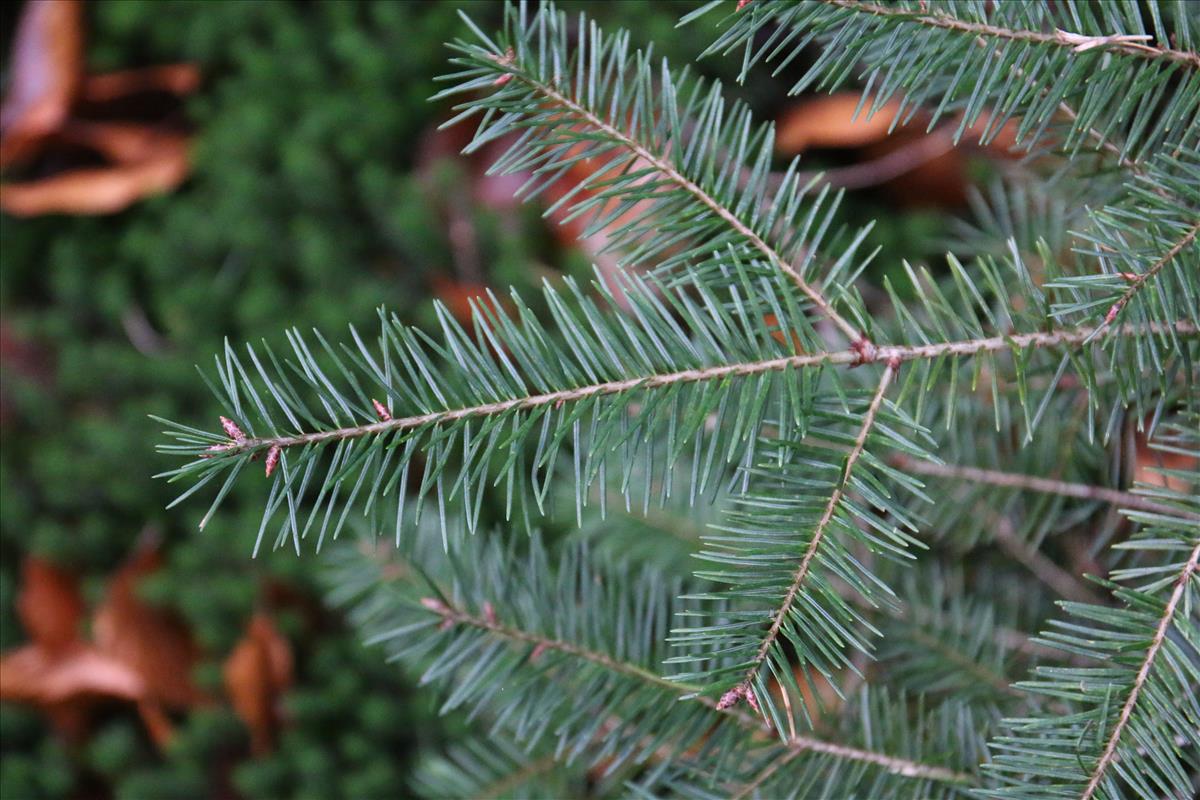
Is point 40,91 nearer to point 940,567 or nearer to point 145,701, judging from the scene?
point 145,701

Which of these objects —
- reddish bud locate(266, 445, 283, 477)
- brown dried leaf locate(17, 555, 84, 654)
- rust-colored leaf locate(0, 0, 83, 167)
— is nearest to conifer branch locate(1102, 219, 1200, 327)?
reddish bud locate(266, 445, 283, 477)

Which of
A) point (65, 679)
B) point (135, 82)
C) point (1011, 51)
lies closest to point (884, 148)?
point (1011, 51)

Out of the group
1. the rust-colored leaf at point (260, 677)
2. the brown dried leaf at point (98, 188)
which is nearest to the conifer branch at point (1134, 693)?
the rust-colored leaf at point (260, 677)

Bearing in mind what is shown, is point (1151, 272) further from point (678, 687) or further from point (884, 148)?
point (884, 148)

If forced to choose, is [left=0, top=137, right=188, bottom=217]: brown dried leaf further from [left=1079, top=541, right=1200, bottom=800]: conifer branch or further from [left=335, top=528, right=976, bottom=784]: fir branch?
[left=1079, top=541, right=1200, bottom=800]: conifer branch

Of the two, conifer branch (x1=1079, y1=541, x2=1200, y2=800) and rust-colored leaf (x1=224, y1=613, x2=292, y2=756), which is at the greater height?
conifer branch (x1=1079, y1=541, x2=1200, y2=800)

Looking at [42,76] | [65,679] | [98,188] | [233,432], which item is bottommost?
[65,679]

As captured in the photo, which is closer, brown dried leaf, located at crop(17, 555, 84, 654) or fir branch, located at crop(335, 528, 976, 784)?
fir branch, located at crop(335, 528, 976, 784)
